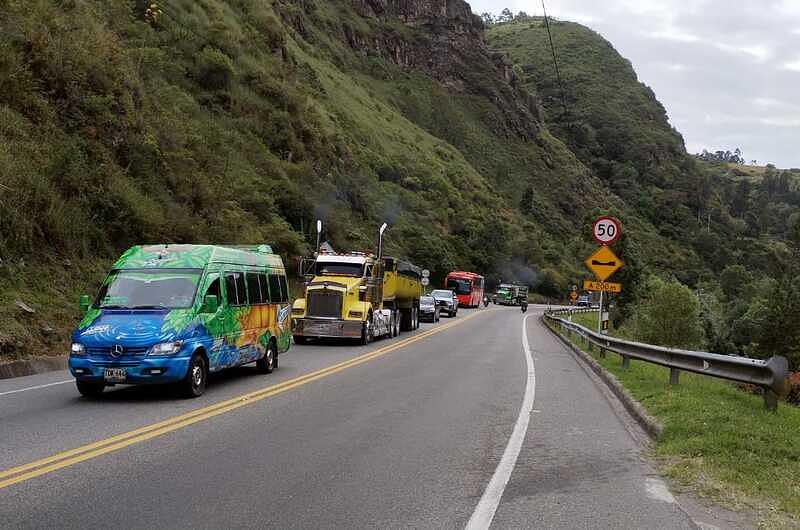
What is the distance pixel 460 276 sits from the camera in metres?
67.6

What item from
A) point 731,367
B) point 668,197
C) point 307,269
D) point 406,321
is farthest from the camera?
point 668,197

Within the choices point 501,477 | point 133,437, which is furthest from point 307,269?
point 501,477

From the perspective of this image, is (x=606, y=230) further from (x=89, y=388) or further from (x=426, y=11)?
(x=426, y=11)

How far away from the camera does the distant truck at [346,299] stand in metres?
22.7

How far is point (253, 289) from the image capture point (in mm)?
14062

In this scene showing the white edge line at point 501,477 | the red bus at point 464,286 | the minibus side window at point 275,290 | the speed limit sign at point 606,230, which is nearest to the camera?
the white edge line at point 501,477

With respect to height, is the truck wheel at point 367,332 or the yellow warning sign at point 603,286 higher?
the yellow warning sign at point 603,286

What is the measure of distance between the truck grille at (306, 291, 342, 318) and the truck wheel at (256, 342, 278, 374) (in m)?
7.67

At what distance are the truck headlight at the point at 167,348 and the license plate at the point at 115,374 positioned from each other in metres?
0.44

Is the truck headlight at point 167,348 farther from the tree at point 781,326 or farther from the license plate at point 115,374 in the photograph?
the tree at point 781,326

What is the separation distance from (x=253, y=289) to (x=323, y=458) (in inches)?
271

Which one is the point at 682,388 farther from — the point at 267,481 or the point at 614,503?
the point at 267,481

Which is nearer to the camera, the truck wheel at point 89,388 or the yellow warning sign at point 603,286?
the truck wheel at point 89,388

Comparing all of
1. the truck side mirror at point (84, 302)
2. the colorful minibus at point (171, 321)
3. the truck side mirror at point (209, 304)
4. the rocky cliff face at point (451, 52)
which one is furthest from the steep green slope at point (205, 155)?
the rocky cliff face at point (451, 52)
